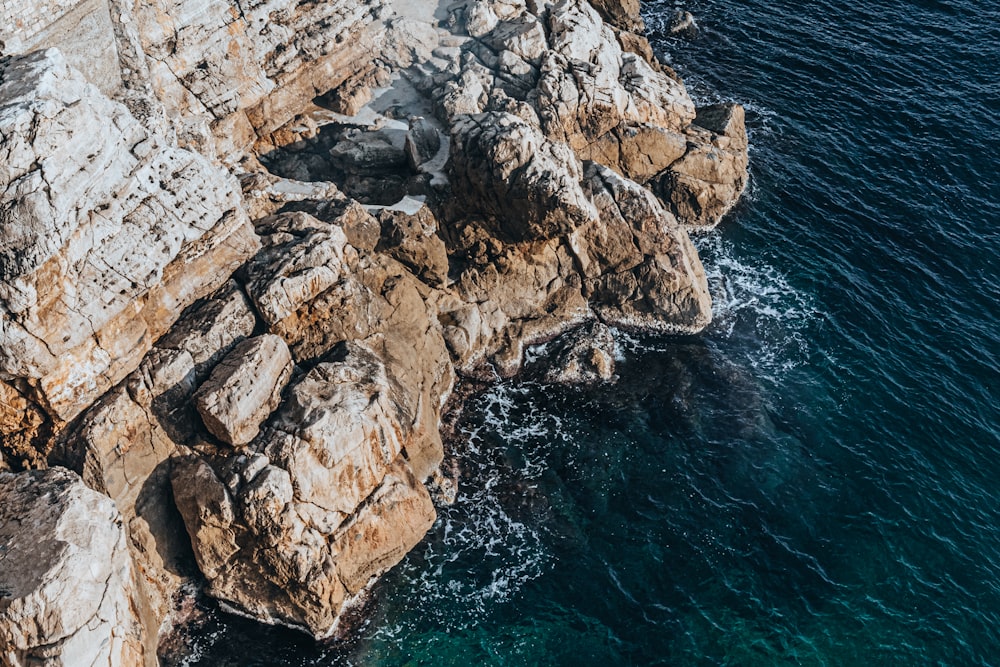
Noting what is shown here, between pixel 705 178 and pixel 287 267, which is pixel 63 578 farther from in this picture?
pixel 705 178

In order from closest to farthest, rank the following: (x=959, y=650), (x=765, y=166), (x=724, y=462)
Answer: (x=959, y=650) → (x=724, y=462) → (x=765, y=166)

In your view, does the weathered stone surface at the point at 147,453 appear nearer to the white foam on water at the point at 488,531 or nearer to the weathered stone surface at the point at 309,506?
the weathered stone surface at the point at 309,506

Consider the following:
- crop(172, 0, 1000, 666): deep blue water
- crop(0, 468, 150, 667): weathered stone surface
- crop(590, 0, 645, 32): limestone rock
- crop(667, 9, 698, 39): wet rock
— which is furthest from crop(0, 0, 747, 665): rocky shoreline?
crop(667, 9, 698, 39): wet rock

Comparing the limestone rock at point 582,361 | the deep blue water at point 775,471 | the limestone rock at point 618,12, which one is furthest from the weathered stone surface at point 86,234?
the limestone rock at point 618,12

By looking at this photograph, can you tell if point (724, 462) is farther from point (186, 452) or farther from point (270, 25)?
point (270, 25)

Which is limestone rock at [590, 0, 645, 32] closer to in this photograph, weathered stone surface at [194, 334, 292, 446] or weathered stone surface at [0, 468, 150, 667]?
weathered stone surface at [194, 334, 292, 446]

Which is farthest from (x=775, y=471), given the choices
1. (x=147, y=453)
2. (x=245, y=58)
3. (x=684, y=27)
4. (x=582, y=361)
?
(x=684, y=27)

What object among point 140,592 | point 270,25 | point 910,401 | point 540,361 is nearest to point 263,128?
point 270,25
